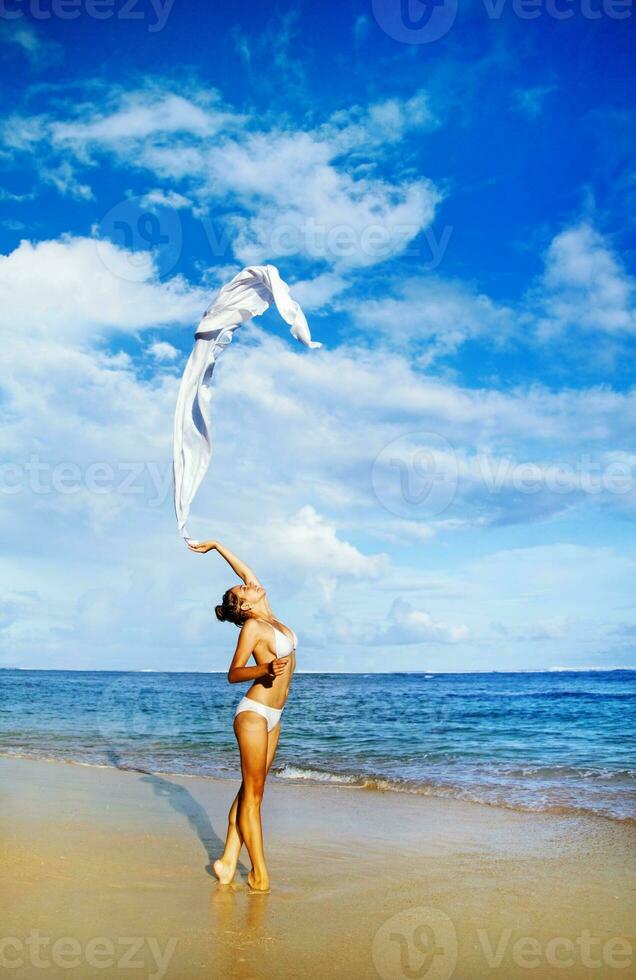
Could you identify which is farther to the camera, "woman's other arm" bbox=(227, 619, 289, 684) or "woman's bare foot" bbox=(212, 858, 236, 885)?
"woman's bare foot" bbox=(212, 858, 236, 885)

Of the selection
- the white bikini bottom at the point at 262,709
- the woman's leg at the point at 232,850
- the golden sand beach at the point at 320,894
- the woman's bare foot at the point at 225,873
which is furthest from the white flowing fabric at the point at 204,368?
the golden sand beach at the point at 320,894

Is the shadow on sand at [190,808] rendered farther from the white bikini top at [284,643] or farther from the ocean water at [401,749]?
the white bikini top at [284,643]

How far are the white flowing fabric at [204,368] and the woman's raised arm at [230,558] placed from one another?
491 millimetres

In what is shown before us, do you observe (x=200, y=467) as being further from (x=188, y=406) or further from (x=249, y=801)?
(x=249, y=801)

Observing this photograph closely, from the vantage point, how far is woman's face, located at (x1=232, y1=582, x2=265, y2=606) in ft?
19.5

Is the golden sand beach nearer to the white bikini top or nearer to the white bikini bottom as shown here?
the white bikini bottom

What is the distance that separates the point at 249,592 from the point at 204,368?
6.72ft

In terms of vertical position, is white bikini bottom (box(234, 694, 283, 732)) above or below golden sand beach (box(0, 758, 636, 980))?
above

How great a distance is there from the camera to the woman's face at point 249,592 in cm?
596

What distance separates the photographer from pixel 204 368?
6734 mm

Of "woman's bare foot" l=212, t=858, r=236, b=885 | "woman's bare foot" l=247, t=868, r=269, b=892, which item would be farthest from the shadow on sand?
"woman's bare foot" l=247, t=868, r=269, b=892

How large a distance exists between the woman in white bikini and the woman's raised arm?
172mm

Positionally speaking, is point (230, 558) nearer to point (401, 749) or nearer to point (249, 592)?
point (249, 592)

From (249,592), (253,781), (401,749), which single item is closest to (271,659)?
(249,592)
